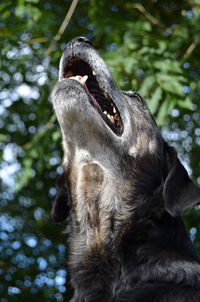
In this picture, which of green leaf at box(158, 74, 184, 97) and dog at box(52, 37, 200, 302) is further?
green leaf at box(158, 74, 184, 97)

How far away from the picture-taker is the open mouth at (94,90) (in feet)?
18.1

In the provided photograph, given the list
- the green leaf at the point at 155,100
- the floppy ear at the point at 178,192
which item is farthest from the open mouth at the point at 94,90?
the green leaf at the point at 155,100

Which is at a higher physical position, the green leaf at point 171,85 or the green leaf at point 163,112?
the green leaf at point 171,85

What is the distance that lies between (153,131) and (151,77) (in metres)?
2.41

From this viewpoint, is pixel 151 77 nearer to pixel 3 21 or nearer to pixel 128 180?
pixel 3 21

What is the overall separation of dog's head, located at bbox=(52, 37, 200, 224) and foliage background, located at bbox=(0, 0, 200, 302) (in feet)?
7.06

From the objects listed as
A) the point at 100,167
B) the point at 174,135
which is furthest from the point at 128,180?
the point at 174,135

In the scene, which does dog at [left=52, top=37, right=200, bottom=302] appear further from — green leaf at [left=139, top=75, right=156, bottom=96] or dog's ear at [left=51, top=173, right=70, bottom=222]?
green leaf at [left=139, top=75, right=156, bottom=96]

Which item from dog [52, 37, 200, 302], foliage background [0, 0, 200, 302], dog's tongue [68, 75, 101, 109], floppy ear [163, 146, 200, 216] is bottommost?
foliage background [0, 0, 200, 302]

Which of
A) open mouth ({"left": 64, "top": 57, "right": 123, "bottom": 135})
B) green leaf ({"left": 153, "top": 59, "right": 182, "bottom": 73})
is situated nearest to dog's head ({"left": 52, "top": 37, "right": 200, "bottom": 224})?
→ open mouth ({"left": 64, "top": 57, "right": 123, "bottom": 135})

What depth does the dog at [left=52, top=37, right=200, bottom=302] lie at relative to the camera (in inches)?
190

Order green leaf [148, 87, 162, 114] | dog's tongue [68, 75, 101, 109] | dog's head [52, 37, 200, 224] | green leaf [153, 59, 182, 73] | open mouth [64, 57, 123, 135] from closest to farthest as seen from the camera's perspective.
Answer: dog's head [52, 37, 200, 224] < dog's tongue [68, 75, 101, 109] < open mouth [64, 57, 123, 135] < green leaf [148, 87, 162, 114] < green leaf [153, 59, 182, 73]

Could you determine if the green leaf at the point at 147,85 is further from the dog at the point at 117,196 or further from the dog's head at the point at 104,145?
the dog's head at the point at 104,145

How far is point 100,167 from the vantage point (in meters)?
5.36
